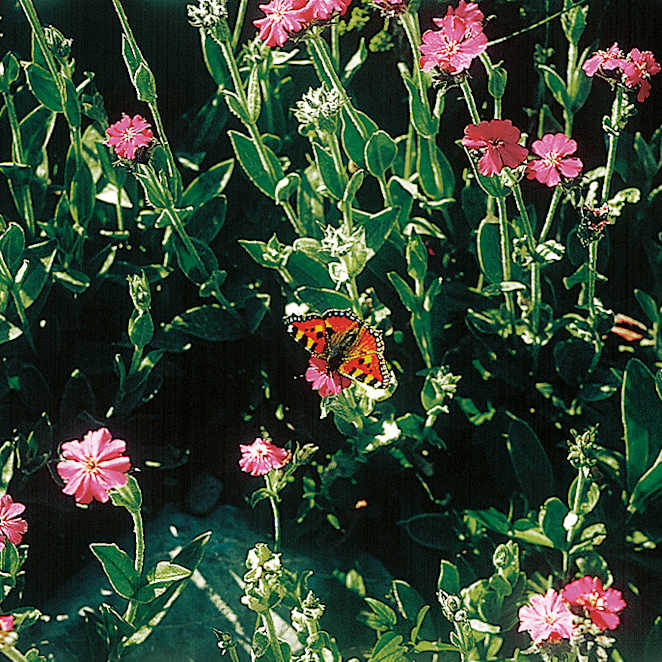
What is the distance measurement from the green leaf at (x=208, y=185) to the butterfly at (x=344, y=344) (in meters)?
0.73

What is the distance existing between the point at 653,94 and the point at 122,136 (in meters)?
1.76

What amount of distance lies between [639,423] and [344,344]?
2.64ft

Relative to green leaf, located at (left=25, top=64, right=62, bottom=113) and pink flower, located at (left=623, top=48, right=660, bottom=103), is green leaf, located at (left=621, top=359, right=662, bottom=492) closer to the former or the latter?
pink flower, located at (left=623, top=48, right=660, bottom=103)

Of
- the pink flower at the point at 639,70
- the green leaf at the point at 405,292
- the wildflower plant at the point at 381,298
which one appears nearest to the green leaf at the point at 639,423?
the wildflower plant at the point at 381,298

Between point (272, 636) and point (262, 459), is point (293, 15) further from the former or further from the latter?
point (272, 636)

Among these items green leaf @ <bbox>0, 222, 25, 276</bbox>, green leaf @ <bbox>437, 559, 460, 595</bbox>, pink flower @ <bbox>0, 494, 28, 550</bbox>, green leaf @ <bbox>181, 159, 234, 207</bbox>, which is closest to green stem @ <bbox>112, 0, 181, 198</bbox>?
green leaf @ <bbox>181, 159, 234, 207</bbox>

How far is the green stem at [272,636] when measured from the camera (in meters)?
1.95

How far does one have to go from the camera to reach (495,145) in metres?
2.05

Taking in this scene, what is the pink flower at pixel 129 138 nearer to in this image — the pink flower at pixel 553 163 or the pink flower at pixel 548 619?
the pink flower at pixel 553 163

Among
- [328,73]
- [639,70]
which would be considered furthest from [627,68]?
[328,73]

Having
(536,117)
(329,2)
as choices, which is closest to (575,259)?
(536,117)

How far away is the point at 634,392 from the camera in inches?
93.3

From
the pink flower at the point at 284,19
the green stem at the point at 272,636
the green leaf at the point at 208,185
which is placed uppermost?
the pink flower at the point at 284,19

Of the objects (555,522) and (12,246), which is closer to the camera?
(555,522)
